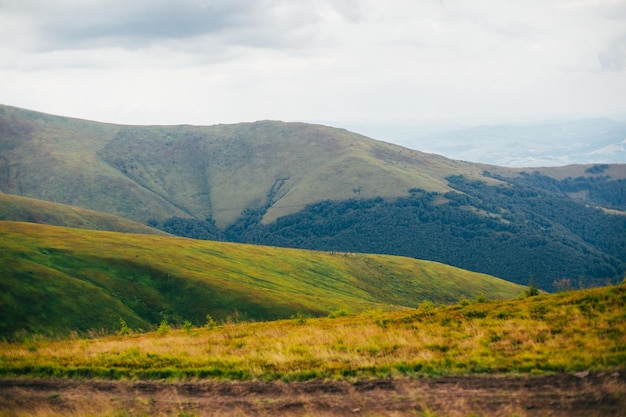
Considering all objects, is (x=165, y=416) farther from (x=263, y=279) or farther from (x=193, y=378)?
(x=263, y=279)

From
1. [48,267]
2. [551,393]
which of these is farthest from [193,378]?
[48,267]

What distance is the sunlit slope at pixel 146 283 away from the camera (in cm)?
6456

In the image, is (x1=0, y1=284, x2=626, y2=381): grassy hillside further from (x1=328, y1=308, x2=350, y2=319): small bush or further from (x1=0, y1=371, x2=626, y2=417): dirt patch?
(x1=328, y1=308, x2=350, y2=319): small bush

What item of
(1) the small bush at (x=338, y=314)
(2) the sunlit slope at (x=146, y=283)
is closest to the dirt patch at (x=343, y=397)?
(1) the small bush at (x=338, y=314)

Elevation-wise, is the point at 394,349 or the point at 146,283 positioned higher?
the point at 394,349

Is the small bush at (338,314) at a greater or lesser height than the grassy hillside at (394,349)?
lesser

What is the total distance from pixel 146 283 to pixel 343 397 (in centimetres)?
7423

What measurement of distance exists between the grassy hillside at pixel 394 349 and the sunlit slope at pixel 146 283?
552 inches

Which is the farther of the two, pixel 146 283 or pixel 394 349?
pixel 146 283

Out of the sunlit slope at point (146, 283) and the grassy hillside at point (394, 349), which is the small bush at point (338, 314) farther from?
the grassy hillside at point (394, 349)

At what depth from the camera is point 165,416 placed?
15.5 metres

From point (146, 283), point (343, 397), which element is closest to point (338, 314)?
point (343, 397)

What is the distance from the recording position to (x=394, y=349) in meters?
20.3

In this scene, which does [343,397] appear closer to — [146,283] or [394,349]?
[394,349]
